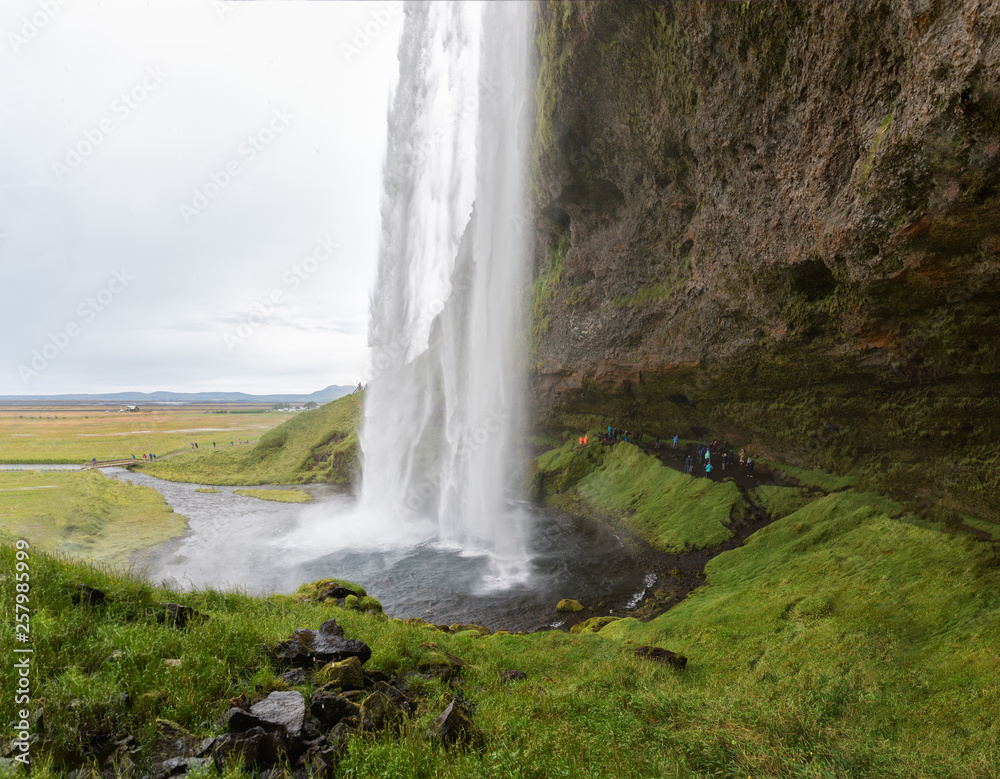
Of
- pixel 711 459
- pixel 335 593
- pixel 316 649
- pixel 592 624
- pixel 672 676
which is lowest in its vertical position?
pixel 592 624

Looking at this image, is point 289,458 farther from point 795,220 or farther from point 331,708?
point 795,220

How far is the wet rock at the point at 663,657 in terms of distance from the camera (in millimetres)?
10170

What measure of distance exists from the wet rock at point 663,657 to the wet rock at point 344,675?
7001 millimetres

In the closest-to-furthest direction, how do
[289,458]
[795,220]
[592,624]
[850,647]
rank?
1. [850,647]
2. [592,624]
3. [795,220]
4. [289,458]

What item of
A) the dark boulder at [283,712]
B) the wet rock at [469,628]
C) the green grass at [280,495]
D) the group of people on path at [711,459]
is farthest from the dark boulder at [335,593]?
the green grass at [280,495]

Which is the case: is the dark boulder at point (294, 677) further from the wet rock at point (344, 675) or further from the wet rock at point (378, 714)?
the wet rock at point (378, 714)

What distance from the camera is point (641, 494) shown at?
2686cm

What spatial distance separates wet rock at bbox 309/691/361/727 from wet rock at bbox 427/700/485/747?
108cm

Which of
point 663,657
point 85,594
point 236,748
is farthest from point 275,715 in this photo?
point 663,657

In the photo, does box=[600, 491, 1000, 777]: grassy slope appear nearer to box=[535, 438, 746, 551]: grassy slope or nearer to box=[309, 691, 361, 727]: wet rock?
box=[535, 438, 746, 551]: grassy slope

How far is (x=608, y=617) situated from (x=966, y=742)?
33.5 feet

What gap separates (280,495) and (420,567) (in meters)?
22.4

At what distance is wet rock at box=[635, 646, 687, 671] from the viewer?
10.2 meters

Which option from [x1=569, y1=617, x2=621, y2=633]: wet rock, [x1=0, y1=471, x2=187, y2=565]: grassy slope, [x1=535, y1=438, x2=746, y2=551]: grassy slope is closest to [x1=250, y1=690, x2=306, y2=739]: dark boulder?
[x1=569, y1=617, x2=621, y2=633]: wet rock
